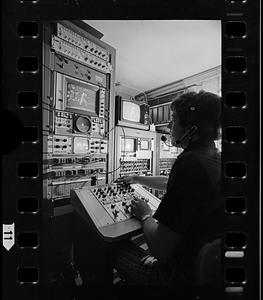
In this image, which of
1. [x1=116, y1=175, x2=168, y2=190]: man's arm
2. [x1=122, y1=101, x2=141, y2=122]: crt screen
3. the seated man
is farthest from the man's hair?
[x1=122, y1=101, x2=141, y2=122]: crt screen

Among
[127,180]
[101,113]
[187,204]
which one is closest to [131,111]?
[101,113]

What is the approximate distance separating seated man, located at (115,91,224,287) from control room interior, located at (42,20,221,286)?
0.05m

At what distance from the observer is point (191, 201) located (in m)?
0.45

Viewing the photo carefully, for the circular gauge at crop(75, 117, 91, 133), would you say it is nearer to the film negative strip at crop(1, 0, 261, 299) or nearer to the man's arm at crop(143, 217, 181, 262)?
the film negative strip at crop(1, 0, 261, 299)

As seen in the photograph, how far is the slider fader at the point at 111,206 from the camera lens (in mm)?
586

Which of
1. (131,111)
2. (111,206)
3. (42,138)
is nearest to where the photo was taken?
(42,138)

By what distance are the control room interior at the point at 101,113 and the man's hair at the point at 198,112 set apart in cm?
3

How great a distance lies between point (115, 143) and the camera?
807 mm

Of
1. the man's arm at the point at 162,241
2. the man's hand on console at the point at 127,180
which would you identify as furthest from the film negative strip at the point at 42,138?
the man's hand on console at the point at 127,180

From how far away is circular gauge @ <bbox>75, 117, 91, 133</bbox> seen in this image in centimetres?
69

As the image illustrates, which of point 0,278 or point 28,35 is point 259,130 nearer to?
point 28,35

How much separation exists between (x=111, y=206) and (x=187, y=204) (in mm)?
331

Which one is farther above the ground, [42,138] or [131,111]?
[131,111]

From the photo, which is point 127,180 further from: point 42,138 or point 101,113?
point 42,138
